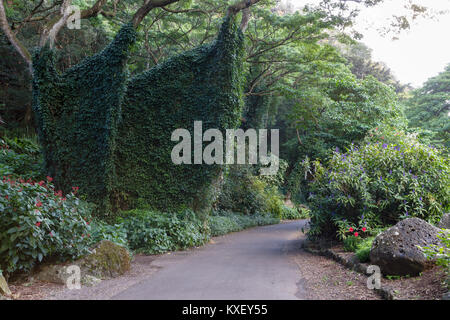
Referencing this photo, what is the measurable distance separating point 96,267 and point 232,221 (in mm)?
10278

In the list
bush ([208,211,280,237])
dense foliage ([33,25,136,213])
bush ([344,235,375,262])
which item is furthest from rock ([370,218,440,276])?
bush ([208,211,280,237])

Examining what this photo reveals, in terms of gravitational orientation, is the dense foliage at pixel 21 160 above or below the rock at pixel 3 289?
above

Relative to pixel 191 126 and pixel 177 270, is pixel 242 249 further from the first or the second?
pixel 191 126

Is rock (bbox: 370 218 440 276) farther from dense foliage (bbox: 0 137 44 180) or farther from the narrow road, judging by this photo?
dense foliage (bbox: 0 137 44 180)

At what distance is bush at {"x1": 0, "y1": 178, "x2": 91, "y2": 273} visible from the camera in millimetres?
5043

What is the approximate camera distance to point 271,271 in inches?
271

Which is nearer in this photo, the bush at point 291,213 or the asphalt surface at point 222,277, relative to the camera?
the asphalt surface at point 222,277

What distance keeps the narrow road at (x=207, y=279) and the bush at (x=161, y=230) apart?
1.63 ft

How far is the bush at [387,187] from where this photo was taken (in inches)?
313

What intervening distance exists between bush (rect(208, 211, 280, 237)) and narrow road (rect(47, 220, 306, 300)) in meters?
4.48

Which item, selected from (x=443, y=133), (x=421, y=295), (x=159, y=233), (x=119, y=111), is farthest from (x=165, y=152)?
(x=443, y=133)

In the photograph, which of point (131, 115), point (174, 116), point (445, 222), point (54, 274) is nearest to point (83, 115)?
point (131, 115)

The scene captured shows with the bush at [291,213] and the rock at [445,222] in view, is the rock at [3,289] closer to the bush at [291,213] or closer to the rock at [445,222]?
the rock at [445,222]

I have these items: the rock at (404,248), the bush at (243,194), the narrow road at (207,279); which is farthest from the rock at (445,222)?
the bush at (243,194)
